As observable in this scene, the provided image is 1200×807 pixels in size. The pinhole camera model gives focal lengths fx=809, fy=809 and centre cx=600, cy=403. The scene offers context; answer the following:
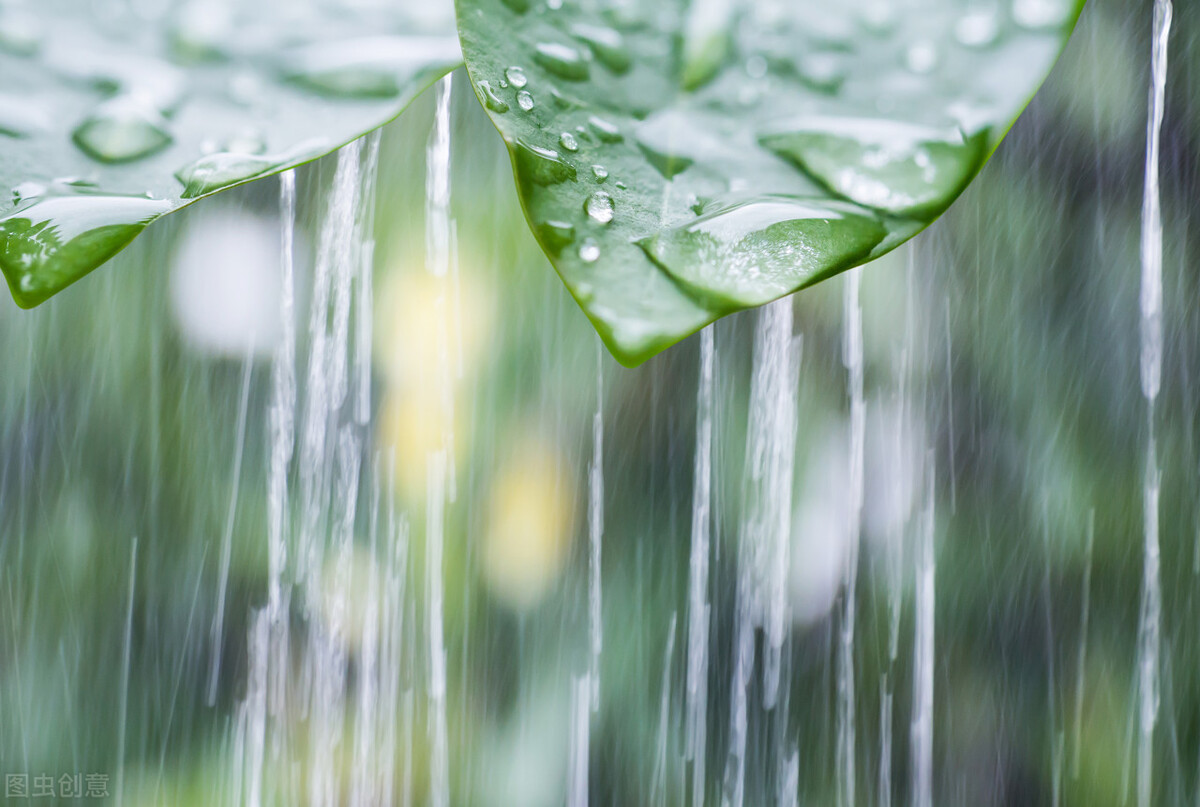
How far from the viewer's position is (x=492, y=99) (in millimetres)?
106

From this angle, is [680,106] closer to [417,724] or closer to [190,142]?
[190,142]

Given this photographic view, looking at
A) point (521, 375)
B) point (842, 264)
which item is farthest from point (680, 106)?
point (521, 375)

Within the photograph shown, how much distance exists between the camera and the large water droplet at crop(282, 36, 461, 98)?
4.7 inches

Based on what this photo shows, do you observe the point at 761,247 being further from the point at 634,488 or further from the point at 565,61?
the point at 634,488

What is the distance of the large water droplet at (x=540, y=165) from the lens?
106 millimetres

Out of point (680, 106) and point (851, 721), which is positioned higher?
point (680, 106)

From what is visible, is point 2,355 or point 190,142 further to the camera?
point 2,355

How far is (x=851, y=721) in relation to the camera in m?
0.33

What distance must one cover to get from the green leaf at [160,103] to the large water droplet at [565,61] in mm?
24

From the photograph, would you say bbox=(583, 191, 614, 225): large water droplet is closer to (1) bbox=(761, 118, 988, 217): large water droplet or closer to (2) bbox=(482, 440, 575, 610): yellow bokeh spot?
(1) bbox=(761, 118, 988, 217): large water droplet

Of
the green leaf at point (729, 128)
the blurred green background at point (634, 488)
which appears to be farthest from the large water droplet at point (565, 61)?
the blurred green background at point (634, 488)

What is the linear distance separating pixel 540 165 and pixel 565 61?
0.5 inches

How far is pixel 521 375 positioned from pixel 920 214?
215 millimetres

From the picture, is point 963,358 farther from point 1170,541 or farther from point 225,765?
point 225,765
